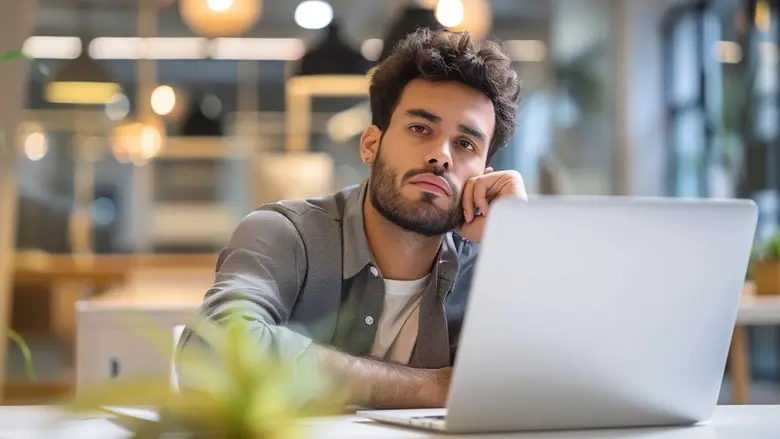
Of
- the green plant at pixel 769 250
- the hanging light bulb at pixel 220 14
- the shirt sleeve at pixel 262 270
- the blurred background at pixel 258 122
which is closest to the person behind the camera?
the shirt sleeve at pixel 262 270

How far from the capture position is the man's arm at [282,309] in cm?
163

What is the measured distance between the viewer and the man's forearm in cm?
163

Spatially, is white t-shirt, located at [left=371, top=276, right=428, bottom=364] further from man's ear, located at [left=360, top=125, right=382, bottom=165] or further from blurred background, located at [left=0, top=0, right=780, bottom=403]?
blurred background, located at [left=0, top=0, right=780, bottom=403]

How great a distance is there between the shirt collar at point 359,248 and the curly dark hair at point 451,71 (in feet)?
0.55

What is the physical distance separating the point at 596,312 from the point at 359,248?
95 cm

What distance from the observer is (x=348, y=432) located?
118cm

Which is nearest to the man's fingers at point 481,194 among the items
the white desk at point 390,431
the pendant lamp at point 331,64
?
the white desk at point 390,431

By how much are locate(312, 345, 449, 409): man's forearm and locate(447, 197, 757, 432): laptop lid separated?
1.37 ft

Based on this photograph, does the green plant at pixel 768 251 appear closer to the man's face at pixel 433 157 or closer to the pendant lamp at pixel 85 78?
the man's face at pixel 433 157

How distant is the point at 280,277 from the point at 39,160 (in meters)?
11.0

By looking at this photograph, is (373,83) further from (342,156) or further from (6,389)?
(342,156)

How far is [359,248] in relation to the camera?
6.66 ft

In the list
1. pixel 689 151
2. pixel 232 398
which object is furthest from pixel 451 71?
pixel 689 151

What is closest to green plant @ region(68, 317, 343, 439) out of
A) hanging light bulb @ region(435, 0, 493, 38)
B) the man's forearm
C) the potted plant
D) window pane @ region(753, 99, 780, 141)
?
the man's forearm
